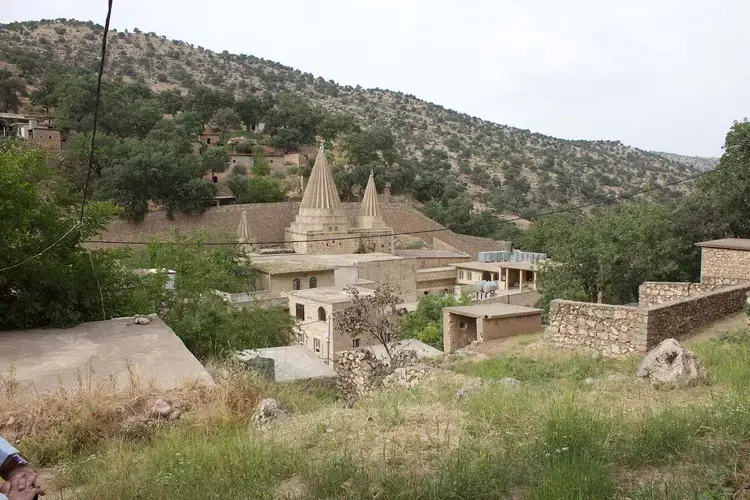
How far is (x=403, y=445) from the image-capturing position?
3.59 meters

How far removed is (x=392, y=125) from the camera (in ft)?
260

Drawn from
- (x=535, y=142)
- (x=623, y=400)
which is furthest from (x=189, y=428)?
(x=535, y=142)

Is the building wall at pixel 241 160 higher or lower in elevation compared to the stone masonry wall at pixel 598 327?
higher

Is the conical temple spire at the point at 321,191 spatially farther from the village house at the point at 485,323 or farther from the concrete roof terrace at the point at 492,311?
the concrete roof terrace at the point at 492,311

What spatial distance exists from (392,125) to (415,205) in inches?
1306

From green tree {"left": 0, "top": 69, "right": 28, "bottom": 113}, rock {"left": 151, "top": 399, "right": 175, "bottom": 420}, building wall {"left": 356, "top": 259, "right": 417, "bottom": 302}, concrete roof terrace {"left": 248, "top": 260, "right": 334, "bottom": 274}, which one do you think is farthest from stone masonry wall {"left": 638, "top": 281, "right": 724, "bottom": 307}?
green tree {"left": 0, "top": 69, "right": 28, "bottom": 113}

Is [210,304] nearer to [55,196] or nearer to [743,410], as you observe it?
[55,196]

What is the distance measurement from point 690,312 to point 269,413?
6850 millimetres

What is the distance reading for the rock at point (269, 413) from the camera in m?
4.28

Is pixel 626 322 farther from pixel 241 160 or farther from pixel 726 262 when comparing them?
pixel 241 160

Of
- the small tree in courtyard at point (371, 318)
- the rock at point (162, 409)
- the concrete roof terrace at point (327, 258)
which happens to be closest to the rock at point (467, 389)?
the rock at point (162, 409)

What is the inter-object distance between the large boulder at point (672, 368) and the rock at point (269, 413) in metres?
3.36

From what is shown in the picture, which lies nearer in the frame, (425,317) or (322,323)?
(322,323)

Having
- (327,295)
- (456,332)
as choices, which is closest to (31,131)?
(327,295)
